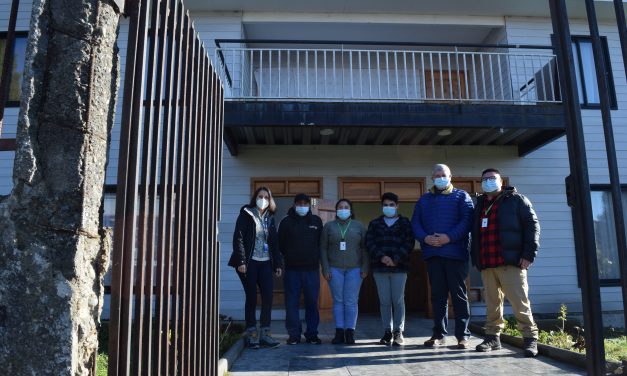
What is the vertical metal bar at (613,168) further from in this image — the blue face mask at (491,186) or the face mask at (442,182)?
the face mask at (442,182)

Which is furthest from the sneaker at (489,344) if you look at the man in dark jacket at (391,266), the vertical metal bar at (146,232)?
the vertical metal bar at (146,232)

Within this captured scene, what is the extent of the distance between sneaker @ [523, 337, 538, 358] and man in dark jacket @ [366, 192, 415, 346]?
1.41 meters

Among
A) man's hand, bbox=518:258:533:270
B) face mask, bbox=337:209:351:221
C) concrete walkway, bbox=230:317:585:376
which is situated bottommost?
concrete walkway, bbox=230:317:585:376

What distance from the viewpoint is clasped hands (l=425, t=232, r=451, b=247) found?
5.70 meters

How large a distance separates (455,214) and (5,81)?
483 cm

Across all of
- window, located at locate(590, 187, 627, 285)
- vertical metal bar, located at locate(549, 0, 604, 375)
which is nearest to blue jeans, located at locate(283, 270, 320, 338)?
vertical metal bar, located at locate(549, 0, 604, 375)

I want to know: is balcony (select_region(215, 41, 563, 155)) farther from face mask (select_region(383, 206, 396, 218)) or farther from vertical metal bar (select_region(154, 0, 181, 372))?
vertical metal bar (select_region(154, 0, 181, 372))

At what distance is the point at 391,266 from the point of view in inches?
240

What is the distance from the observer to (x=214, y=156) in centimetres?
363

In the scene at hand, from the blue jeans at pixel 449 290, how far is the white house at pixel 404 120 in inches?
110

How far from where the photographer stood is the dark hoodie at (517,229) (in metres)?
5.34

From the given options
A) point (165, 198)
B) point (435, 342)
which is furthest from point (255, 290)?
point (165, 198)

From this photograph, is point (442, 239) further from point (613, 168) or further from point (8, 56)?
point (8, 56)

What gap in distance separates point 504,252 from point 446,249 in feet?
2.10
